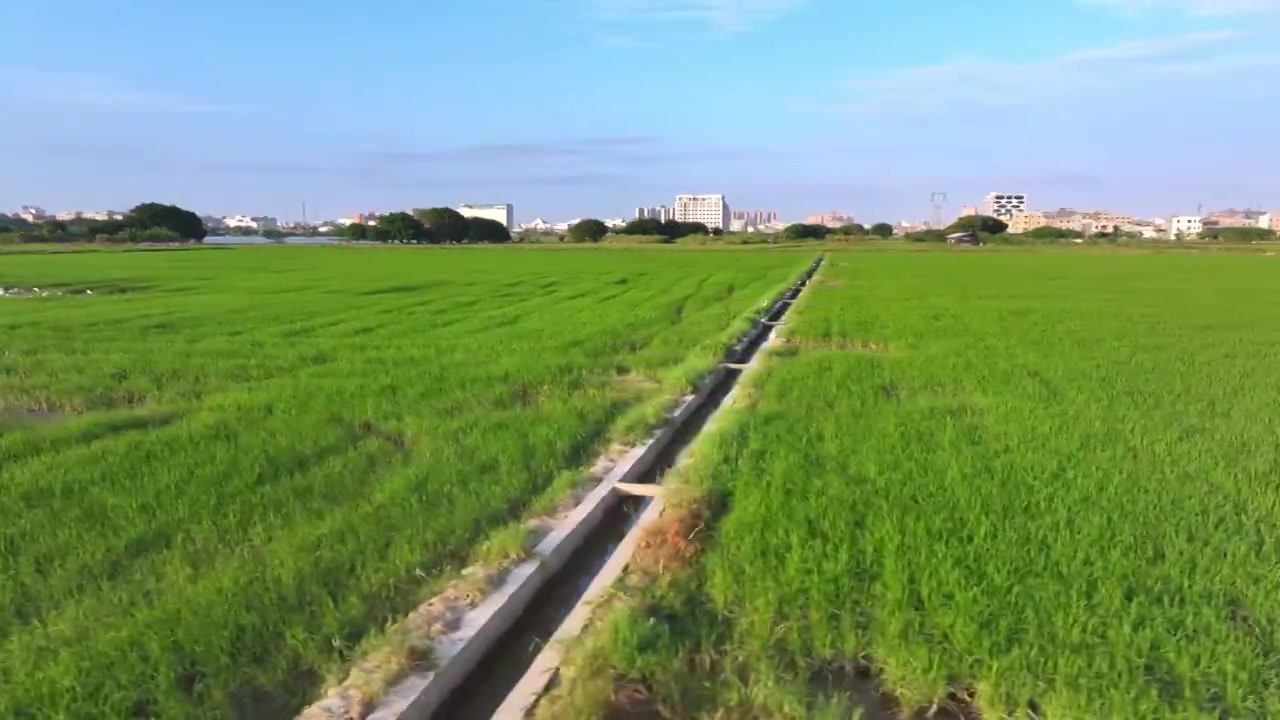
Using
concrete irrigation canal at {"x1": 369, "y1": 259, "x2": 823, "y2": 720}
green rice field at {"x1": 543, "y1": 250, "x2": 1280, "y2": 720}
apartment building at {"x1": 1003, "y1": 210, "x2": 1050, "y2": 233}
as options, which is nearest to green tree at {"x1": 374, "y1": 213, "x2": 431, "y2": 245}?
green rice field at {"x1": 543, "y1": 250, "x2": 1280, "y2": 720}

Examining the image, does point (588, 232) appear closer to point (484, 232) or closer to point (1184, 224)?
point (484, 232)

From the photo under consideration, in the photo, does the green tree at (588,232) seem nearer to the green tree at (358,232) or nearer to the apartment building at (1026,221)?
the green tree at (358,232)

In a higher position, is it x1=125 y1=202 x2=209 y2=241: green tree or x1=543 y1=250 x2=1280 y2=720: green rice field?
x1=125 y1=202 x2=209 y2=241: green tree

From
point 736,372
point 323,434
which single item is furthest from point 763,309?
point 323,434

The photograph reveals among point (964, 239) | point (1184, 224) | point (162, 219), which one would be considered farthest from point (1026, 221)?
point (162, 219)

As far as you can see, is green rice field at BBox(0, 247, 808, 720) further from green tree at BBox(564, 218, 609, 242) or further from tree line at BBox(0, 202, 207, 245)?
green tree at BBox(564, 218, 609, 242)
